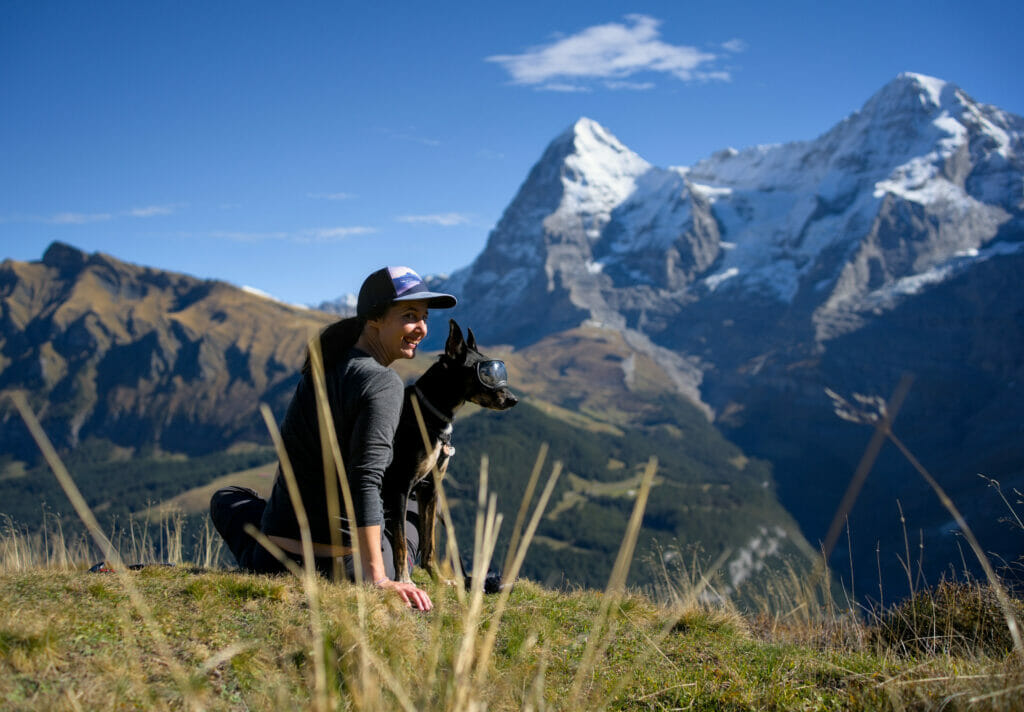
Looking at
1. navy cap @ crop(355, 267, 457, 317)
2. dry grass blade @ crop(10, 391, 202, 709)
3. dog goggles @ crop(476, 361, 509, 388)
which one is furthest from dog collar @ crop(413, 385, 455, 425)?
dry grass blade @ crop(10, 391, 202, 709)

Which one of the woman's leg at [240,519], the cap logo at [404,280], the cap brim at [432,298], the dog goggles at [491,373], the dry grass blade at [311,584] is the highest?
the cap logo at [404,280]

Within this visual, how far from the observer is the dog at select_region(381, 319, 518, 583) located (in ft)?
20.4

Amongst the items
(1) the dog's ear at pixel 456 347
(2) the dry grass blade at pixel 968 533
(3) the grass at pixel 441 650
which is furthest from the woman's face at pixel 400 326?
(2) the dry grass blade at pixel 968 533

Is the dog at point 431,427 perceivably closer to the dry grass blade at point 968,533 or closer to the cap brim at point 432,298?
the cap brim at point 432,298

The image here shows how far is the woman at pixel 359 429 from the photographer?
5.34 metres

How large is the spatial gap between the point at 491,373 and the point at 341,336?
141 cm

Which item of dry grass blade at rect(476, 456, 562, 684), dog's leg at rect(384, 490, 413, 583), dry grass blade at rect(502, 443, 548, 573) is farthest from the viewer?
dog's leg at rect(384, 490, 413, 583)

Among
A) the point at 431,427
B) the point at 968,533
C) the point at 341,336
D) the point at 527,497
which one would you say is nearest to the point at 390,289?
the point at 341,336

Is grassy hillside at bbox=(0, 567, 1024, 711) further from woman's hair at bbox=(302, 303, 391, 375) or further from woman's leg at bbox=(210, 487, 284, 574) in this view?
woman's hair at bbox=(302, 303, 391, 375)

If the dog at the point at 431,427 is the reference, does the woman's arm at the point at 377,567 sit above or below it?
below

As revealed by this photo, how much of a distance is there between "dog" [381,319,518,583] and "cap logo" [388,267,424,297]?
582mm

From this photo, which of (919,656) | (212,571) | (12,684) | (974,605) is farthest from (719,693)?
(212,571)

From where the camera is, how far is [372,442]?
17.8 feet

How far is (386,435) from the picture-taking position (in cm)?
554
